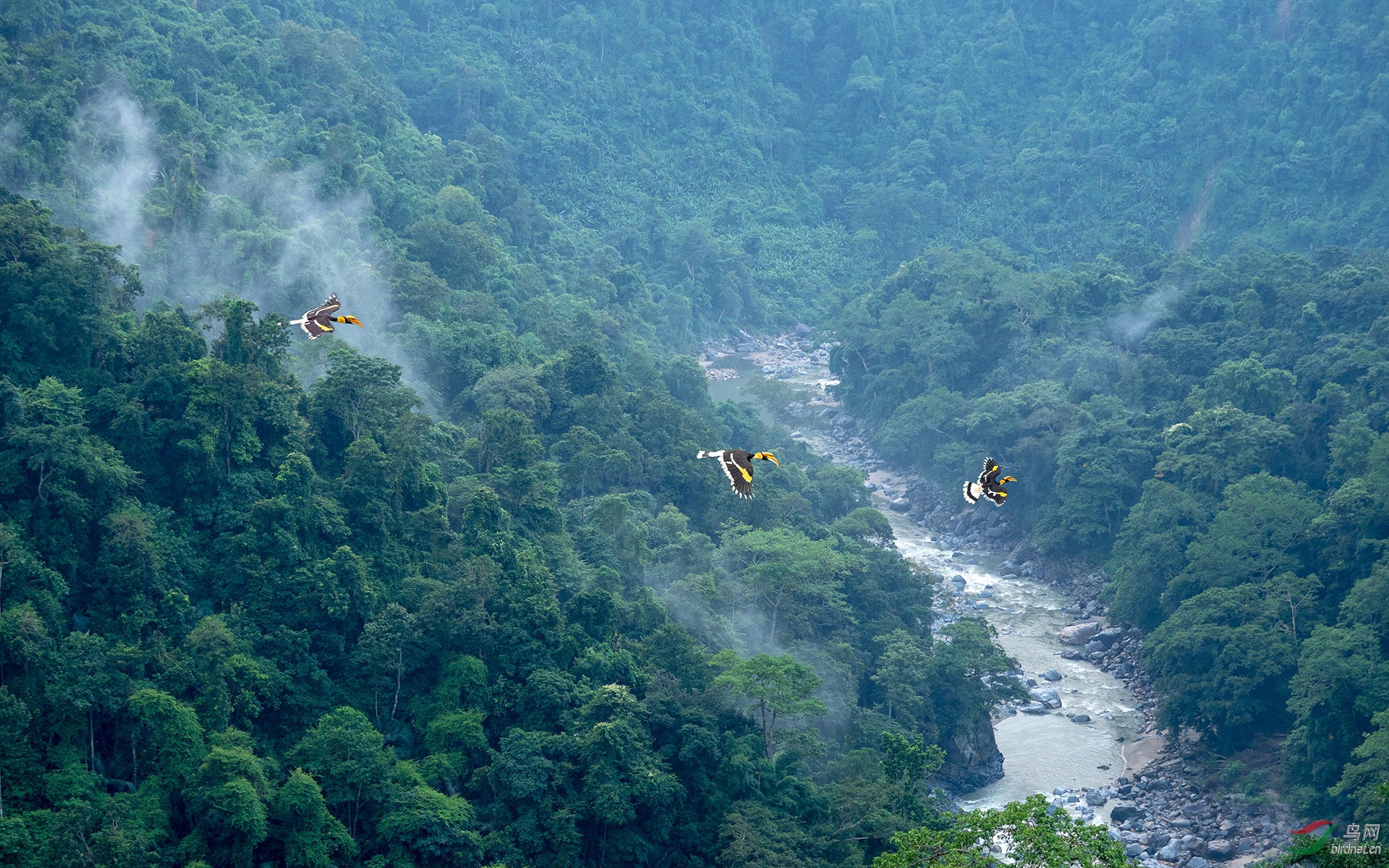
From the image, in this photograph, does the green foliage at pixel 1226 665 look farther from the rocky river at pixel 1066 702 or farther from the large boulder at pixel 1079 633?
the large boulder at pixel 1079 633

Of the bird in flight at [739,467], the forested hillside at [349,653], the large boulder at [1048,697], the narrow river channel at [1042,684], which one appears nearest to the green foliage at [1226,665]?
the narrow river channel at [1042,684]

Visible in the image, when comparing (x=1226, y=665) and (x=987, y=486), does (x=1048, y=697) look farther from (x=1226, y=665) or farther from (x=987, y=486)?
(x=987, y=486)

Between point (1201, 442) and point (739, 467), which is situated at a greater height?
point (1201, 442)

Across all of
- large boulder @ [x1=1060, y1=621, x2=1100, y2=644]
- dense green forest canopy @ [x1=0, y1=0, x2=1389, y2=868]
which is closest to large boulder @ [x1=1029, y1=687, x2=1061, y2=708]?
dense green forest canopy @ [x1=0, y1=0, x2=1389, y2=868]

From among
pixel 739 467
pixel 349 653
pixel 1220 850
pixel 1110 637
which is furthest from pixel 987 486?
pixel 1110 637

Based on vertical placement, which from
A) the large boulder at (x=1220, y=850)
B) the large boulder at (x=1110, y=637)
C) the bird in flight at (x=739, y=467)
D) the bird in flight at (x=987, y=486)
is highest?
the large boulder at (x=1110, y=637)

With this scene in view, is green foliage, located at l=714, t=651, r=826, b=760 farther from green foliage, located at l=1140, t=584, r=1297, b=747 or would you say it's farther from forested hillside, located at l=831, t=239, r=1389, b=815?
forested hillside, located at l=831, t=239, r=1389, b=815

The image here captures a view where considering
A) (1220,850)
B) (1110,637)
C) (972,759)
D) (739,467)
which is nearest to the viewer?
(739,467)
